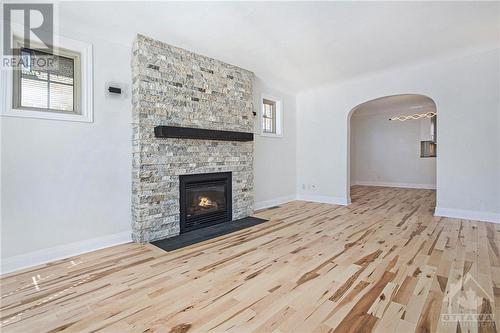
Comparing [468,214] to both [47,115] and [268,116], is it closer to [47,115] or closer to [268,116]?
[268,116]

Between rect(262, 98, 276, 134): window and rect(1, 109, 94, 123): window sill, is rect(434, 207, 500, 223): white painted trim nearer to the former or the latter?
rect(262, 98, 276, 134): window

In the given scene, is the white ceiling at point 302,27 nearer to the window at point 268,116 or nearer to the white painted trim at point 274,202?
the window at point 268,116

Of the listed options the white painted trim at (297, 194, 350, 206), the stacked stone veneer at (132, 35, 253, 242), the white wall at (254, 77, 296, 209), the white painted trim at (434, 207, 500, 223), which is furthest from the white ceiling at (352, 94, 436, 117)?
the stacked stone veneer at (132, 35, 253, 242)

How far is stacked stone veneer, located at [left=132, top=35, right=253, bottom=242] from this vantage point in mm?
3225

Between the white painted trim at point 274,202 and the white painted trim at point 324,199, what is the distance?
0.76ft

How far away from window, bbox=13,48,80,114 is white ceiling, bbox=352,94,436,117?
6987mm

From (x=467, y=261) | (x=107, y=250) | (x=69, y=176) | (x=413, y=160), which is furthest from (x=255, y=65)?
(x=413, y=160)

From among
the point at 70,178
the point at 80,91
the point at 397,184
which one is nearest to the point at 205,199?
the point at 70,178

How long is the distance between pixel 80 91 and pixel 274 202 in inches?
164

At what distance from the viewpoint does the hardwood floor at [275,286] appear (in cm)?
166

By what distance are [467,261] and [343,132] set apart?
3615 mm

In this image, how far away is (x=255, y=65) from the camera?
174 inches

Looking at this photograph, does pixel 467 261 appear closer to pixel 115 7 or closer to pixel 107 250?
pixel 107 250

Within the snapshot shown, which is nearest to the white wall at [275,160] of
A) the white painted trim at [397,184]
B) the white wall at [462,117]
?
the white wall at [462,117]
